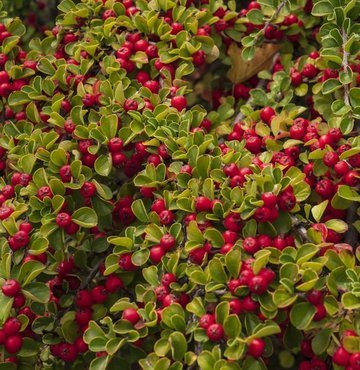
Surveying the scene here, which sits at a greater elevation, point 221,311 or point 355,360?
point 221,311

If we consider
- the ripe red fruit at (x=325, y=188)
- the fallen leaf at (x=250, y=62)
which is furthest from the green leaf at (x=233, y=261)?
the fallen leaf at (x=250, y=62)

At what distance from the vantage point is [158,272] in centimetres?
218

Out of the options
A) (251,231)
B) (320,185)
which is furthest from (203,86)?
(251,231)

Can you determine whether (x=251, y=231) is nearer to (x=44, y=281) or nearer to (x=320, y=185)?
(x=320, y=185)

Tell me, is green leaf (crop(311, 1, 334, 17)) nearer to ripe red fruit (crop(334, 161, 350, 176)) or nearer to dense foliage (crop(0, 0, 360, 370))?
dense foliage (crop(0, 0, 360, 370))

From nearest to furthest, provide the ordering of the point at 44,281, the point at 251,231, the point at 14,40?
1. the point at 251,231
2. the point at 44,281
3. the point at 14,40

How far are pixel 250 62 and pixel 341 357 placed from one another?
5.62ft

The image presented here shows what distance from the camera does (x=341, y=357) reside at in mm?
1882

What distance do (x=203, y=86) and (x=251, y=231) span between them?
1.58m

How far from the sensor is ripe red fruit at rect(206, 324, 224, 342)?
6.23 ft

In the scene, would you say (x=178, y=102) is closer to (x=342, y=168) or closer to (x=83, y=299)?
(x=342, y=168)

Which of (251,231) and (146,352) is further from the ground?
(251,231)

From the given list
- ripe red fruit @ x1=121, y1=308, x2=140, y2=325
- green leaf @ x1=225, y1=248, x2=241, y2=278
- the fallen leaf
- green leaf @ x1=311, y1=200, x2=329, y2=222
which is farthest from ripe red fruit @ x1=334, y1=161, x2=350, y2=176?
the fallen leaf

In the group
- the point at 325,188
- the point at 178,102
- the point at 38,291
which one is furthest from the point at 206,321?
the point at 178,102
